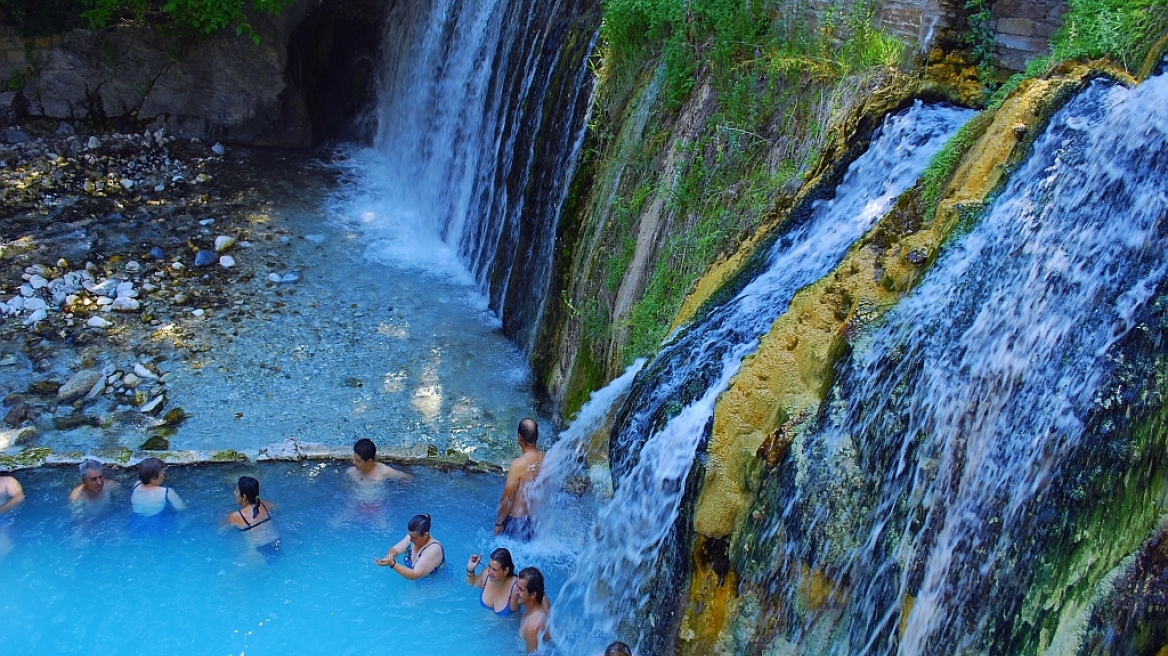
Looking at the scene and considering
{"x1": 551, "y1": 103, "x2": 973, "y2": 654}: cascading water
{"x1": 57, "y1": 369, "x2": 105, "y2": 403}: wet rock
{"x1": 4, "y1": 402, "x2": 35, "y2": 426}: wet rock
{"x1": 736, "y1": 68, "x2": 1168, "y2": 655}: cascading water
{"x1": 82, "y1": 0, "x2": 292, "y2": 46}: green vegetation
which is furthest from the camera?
{"x1": 82, "y1": 0, "x2": 292, "y2": 46}: green vegetation

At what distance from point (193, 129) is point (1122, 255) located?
31.5 feet

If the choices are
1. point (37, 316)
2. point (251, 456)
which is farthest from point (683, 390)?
point (37, 316)

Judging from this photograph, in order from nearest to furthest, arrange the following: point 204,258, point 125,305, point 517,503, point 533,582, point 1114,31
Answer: point 1114,31, point 533,582, point 517,503, point 125,305, point 204,258

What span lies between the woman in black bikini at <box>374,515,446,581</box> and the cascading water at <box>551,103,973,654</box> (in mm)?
693

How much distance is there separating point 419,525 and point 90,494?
1.95 metres

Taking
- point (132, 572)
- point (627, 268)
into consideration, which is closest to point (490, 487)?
point (627, 268)

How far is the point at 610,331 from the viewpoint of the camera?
5.73 m

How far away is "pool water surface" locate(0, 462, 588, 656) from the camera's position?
455cm

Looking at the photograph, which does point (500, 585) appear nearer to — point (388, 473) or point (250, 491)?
point (388, 473)

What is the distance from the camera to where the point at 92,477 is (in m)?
5.21

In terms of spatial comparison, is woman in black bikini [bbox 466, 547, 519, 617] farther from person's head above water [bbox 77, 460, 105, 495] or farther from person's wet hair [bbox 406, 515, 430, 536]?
person's head above water [bbox 77, 460, 105, 495]

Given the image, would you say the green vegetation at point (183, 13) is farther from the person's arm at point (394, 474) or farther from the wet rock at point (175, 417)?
the person's arm at point (394, 474)

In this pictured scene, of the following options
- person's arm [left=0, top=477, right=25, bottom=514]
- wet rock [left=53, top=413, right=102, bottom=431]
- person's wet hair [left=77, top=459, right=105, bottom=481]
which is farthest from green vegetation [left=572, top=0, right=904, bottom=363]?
person's arm [left=0, top=477, right=25, bottom=514]

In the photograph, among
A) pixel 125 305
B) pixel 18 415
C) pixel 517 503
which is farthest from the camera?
pixel 125 305
